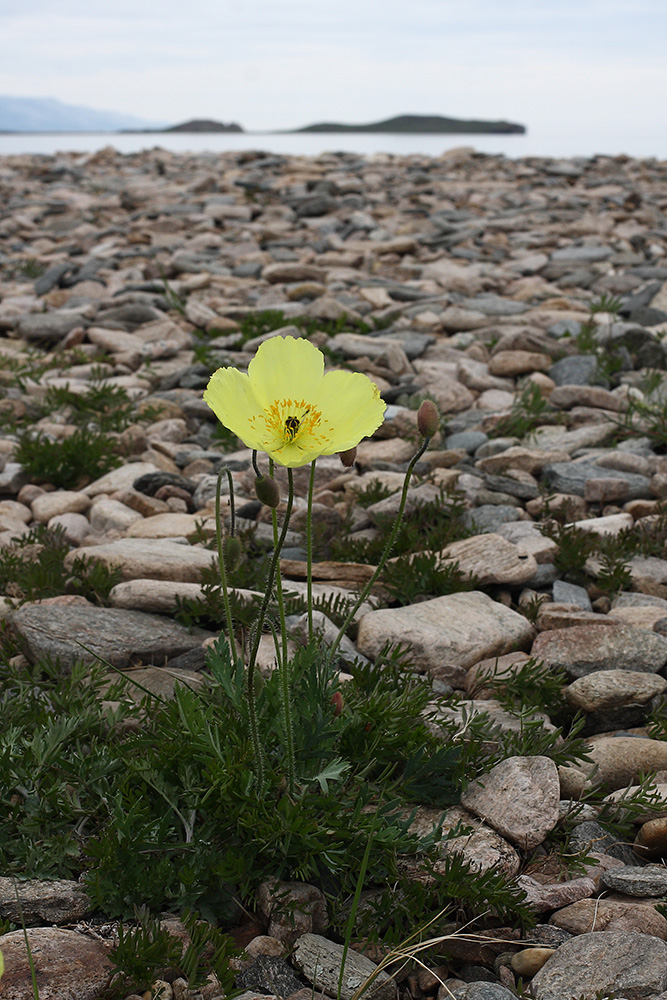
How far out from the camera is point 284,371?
6.82 feet

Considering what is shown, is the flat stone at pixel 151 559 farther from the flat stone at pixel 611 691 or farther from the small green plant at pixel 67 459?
the flat stone at pixel 611 691

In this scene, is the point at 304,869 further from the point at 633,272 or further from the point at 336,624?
the point at 633,272

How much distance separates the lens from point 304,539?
402 cm

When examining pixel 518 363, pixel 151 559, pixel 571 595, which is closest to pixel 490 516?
pixel 571 595

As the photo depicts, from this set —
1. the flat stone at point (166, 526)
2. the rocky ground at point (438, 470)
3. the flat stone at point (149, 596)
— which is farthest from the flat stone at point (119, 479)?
the flat stone at point (149, 596)

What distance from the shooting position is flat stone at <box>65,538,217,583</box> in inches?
143

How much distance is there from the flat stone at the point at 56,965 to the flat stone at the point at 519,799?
102 centimetres

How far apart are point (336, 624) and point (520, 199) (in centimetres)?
1196

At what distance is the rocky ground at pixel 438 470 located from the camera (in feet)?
6.95

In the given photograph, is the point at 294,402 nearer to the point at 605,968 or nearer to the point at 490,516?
the point at 605,968

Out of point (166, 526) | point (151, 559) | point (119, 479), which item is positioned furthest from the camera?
point (119, 479)

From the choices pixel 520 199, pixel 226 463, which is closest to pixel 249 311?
pixel 226 463

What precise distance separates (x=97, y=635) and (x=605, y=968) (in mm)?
1936

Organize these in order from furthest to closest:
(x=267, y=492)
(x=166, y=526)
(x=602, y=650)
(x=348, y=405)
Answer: (x=166, y=526)
(x=602, y=650)
(x=348, y=405)
(x=267, y=492)
